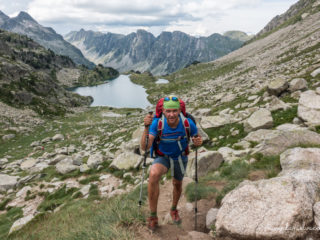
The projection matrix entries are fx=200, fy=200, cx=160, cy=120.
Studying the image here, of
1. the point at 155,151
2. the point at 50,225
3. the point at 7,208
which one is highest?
the point at 155,151

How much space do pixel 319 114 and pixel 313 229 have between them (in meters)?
8.49

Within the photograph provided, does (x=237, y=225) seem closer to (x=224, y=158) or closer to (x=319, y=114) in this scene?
(x=224, y=158)

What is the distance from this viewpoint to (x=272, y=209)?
4004 millimetres

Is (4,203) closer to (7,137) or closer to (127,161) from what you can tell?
(127,161)

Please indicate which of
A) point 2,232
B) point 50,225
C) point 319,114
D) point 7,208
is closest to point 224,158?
point 319,114

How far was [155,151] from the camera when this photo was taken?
5453 mm

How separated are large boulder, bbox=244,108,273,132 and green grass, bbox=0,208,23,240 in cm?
1326

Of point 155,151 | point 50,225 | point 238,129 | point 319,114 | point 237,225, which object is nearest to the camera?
point 237,225

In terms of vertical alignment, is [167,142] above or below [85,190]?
above

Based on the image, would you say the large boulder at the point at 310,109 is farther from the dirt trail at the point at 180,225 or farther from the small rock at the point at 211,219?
the small rock at the point at 211,219

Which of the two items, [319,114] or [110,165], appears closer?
[319,114]

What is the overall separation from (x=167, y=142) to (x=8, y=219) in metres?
9.82

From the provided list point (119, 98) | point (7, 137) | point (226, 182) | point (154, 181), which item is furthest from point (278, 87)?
point (119, 98)

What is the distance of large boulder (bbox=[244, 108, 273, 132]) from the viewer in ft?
38.8
